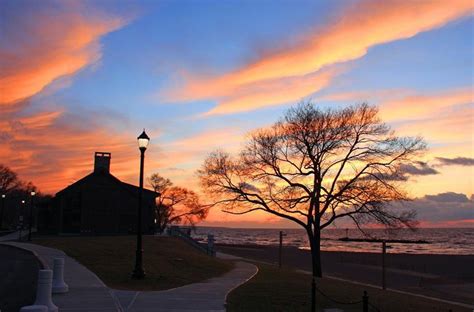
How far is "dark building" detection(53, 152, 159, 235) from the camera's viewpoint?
6138 cm

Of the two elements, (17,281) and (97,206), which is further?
(97,206)

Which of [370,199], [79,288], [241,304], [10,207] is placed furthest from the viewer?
[10,207]

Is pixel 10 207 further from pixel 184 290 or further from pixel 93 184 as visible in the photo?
pixel 184 290

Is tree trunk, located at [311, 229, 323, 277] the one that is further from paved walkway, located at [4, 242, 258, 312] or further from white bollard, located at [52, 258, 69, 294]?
white bollard, located at [52, 258, 69, 294]

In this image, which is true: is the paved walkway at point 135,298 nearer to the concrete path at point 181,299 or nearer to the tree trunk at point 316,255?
the concrete path at point 181,299

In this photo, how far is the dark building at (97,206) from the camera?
61.4 meters

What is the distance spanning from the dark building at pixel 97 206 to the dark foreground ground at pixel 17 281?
34.2m

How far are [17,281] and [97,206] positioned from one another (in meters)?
44.9

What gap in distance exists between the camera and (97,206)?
61594 millimetres

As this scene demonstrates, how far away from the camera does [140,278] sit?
61.0 feet

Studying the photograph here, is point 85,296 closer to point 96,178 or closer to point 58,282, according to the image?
point 58,282

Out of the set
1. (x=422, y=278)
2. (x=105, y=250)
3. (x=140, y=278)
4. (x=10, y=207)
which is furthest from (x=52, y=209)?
(x=10, y=207)

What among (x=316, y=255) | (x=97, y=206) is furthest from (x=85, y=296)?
(x=97, y=206)

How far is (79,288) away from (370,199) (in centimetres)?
1773
